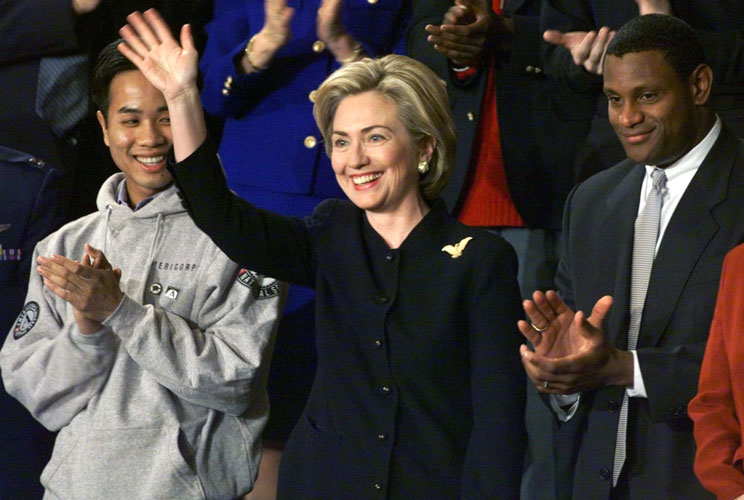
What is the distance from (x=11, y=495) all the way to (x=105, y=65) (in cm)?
135

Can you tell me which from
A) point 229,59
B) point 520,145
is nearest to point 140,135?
point 229,59

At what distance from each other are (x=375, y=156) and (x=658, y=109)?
0.69 m

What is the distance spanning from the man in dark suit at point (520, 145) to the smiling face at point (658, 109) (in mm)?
751

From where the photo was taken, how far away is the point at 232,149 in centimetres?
390

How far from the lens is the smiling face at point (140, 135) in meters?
3.44

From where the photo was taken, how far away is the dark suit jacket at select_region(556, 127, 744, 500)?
267 cm

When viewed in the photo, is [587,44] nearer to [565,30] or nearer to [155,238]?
[565,30]

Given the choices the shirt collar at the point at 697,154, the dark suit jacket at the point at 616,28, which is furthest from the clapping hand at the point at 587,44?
the shirt collar at the point at 697,154

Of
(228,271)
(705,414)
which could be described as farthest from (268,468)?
(705,414)

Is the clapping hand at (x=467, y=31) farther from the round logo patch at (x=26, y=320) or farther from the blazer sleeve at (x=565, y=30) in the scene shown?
the round logo patch at (x=26, y=320)

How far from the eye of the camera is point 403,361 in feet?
9.07

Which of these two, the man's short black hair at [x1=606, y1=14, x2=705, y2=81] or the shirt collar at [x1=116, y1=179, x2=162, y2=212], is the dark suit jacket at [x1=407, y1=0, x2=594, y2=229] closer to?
the man's short black hair at [x1=606, y1=14, x2=705, y2=81]

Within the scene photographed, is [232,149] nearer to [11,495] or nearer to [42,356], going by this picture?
[42,356]

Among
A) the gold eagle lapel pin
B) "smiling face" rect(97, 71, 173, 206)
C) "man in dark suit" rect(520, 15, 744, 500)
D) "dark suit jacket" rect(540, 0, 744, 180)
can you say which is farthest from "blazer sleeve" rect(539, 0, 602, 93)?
"smiling face" rect(97, 71, 173, 206)
